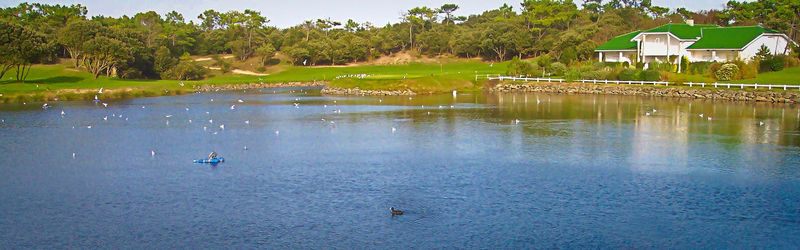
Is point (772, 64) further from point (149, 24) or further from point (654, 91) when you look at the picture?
point (149, 24)

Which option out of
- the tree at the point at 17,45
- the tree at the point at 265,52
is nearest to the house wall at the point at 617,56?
the tree at the point at 265,52

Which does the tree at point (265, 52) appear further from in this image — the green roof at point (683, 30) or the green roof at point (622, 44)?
the green roof at point (683, 30)

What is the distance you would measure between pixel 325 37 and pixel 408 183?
125 meters

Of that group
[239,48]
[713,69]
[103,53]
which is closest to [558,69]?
[713,69]

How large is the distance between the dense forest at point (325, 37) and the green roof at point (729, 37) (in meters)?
19.5

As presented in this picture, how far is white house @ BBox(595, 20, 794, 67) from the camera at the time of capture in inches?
3415

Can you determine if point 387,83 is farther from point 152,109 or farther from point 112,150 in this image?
point 112,150

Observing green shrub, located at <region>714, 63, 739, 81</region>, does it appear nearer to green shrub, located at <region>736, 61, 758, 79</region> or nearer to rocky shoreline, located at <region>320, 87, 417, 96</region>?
green shrub, located at <region>736, 61, 758, 79</region>

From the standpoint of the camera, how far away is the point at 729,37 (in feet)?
293

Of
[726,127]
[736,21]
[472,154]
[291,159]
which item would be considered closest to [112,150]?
[291,159]

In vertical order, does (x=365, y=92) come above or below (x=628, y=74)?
below

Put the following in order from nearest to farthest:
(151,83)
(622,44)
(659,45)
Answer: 1. (659,45)
2. (622,44)
3. (151,83)

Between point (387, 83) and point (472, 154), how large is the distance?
5424 cm

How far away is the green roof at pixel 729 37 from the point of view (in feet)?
285
